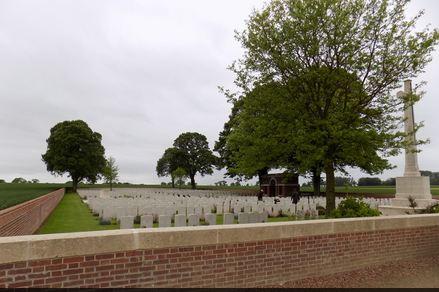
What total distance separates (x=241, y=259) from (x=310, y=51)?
9.05m

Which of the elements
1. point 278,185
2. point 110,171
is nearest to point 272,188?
point 278,185

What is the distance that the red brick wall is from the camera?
4414 mm

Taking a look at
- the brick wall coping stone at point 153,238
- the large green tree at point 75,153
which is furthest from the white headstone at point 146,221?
the large green tree at point 75,153

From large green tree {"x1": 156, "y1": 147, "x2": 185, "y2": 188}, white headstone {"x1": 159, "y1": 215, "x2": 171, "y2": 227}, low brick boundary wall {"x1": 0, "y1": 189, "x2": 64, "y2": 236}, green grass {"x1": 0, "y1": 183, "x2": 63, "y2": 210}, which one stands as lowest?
white headstone {"x1": 159, "y1": 215, "x2": 171, "y2": 227}

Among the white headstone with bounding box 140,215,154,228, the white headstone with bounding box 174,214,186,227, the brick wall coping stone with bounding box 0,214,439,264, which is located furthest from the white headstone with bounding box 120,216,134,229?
the brick wall coping stone with bounding box 0,214,439,264

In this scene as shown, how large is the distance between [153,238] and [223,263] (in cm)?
125

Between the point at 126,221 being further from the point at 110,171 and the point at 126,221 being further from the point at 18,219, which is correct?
the point at 110,171

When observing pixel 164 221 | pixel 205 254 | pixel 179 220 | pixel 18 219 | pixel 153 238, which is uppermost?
pixel 153 238

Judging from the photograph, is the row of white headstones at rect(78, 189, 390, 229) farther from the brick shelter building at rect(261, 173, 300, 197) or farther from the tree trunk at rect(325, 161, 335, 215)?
the brick shelter building at rect(261, 173, 300, 197)

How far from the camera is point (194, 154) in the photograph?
69.2 m

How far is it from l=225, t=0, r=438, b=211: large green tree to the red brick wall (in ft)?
17.3

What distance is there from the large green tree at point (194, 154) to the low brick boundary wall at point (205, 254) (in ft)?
197

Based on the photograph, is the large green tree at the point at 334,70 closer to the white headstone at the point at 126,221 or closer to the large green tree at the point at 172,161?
the white headstone at the point at 126,221

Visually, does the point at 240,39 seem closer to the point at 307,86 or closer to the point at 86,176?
the point at 307,86
